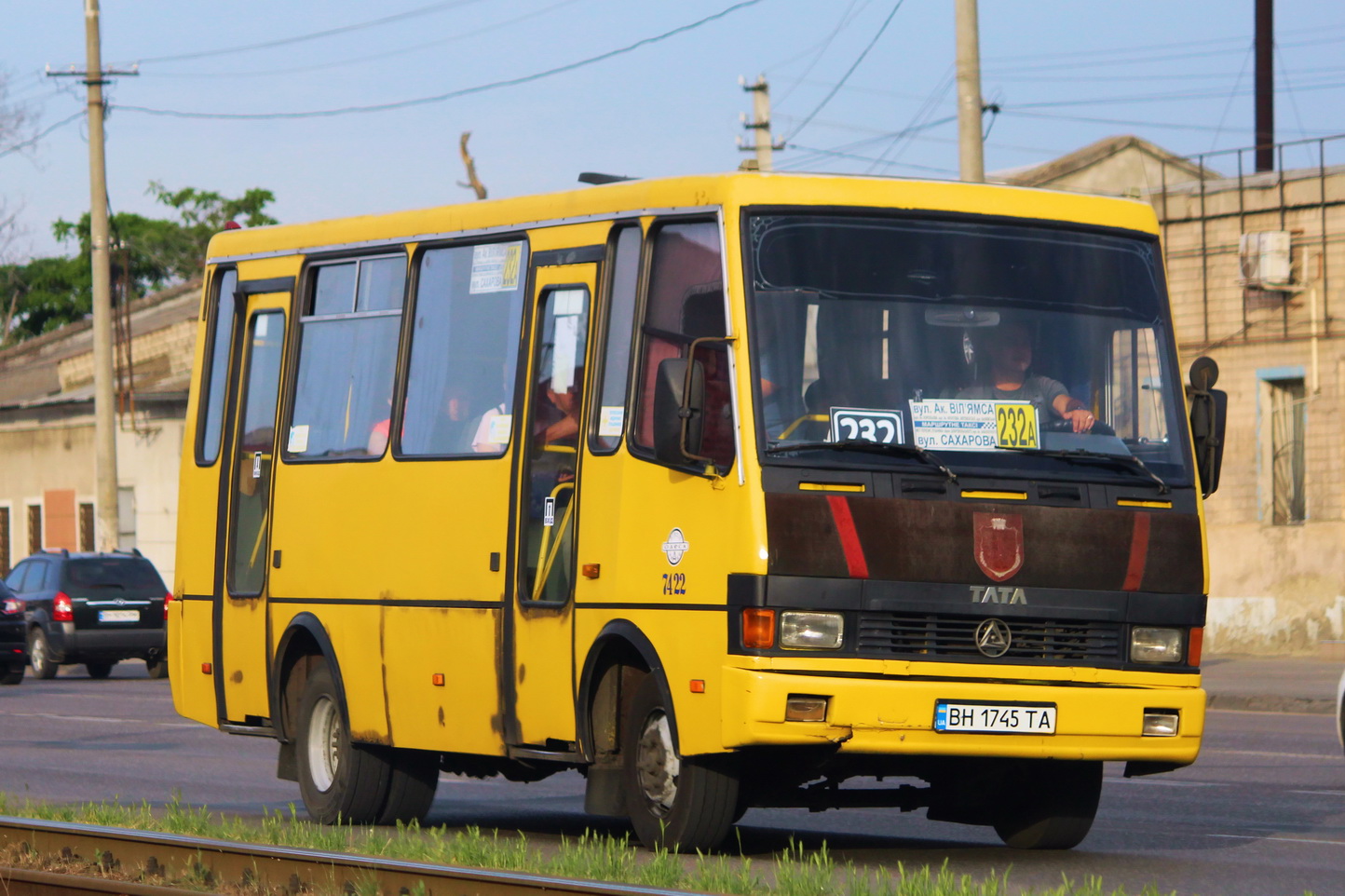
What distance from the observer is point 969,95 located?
21.9m

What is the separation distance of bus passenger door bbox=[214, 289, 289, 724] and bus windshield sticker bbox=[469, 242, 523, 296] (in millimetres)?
1973

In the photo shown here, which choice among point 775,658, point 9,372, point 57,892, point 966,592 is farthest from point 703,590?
point 9,372

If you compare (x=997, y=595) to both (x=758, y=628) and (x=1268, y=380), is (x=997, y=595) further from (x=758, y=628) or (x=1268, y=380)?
(x=1268, y=380)

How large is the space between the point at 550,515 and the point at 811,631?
184 centimetres

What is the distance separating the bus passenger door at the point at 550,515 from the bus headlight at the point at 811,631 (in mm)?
1462

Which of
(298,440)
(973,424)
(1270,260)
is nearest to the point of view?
(973,424)

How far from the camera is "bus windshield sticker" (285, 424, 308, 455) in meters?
13.0

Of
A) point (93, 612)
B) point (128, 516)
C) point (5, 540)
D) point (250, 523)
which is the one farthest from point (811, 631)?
point (5, 540)

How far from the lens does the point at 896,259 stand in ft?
33.3

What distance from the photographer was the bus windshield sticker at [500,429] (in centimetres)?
1130

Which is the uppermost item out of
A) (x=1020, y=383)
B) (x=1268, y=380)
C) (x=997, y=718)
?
(x=1268, y=380)

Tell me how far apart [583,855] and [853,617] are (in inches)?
57.0

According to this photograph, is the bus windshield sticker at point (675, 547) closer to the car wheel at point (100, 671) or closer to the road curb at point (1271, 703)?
the road curb at point (1271, 703)

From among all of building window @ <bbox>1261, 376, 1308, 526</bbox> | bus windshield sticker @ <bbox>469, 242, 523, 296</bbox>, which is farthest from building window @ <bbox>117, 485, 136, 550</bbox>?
bus windshield sticker @ <bbox>469, 242, 523, 296</bbox>
